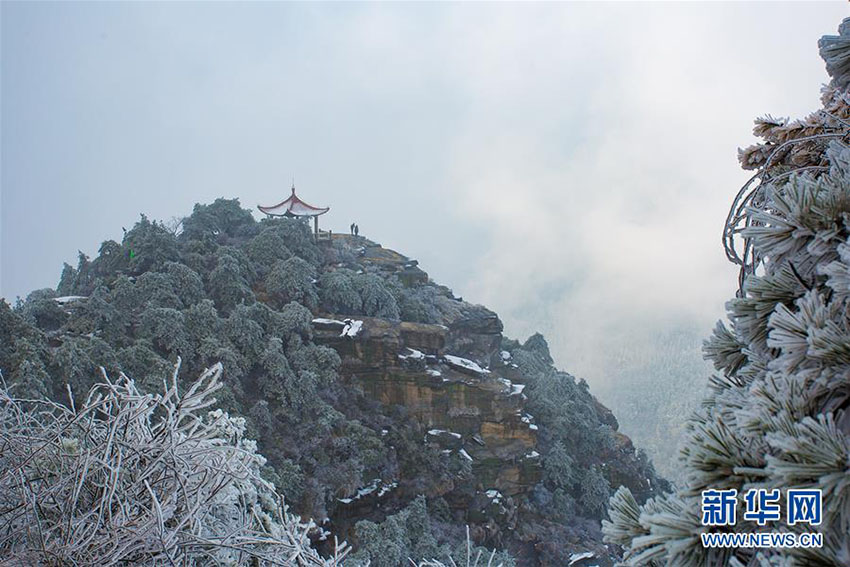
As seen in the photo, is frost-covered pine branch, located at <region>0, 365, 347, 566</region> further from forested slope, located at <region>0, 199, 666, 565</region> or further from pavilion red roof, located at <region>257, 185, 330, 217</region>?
pavilion red roof, located at <region>257, 185, 330, 217</region>

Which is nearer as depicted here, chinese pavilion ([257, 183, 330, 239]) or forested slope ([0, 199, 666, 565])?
forested slope ([0, 199, 666, 565])

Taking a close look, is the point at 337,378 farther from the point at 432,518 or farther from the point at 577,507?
the point at 577,507

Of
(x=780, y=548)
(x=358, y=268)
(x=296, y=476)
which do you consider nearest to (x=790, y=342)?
(x=780, y=548)

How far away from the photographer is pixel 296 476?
9609 millimetres

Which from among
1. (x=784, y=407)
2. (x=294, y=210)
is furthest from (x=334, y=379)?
(x=784, y=407)

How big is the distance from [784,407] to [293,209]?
17289mm

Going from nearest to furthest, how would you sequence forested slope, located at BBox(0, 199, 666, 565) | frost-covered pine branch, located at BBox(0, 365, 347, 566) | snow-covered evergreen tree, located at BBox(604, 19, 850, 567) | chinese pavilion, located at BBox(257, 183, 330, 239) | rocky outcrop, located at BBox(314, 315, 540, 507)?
snow-covered evergreen tree, located at BBox(604, 19, 850, 567) < frost-covered pine branch, located at BBox(0, 365, 347, 566) < forested slope, located at BBox(0, 199, 666, 565) < rocky outcrop, located at BBox(314, 315, 540, 507) < chinese pavilion, located at BBox(257, 183, 330, 239)

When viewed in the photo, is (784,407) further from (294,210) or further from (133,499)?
(294,210)

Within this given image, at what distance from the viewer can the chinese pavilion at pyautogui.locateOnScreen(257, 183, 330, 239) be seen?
17.2 metres

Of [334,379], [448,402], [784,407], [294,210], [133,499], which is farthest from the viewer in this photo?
[294,210]


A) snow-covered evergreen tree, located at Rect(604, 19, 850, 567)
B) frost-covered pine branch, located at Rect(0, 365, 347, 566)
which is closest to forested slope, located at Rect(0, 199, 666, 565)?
frost-covered pine branch, located at Rect(0, 365, 347, 566)

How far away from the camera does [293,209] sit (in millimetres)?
17312

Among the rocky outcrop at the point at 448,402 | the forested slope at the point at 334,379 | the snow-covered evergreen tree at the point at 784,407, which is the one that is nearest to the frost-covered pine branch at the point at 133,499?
the snow-covered evergreen tree at the point at 784,407

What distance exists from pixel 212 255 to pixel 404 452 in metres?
6.22
